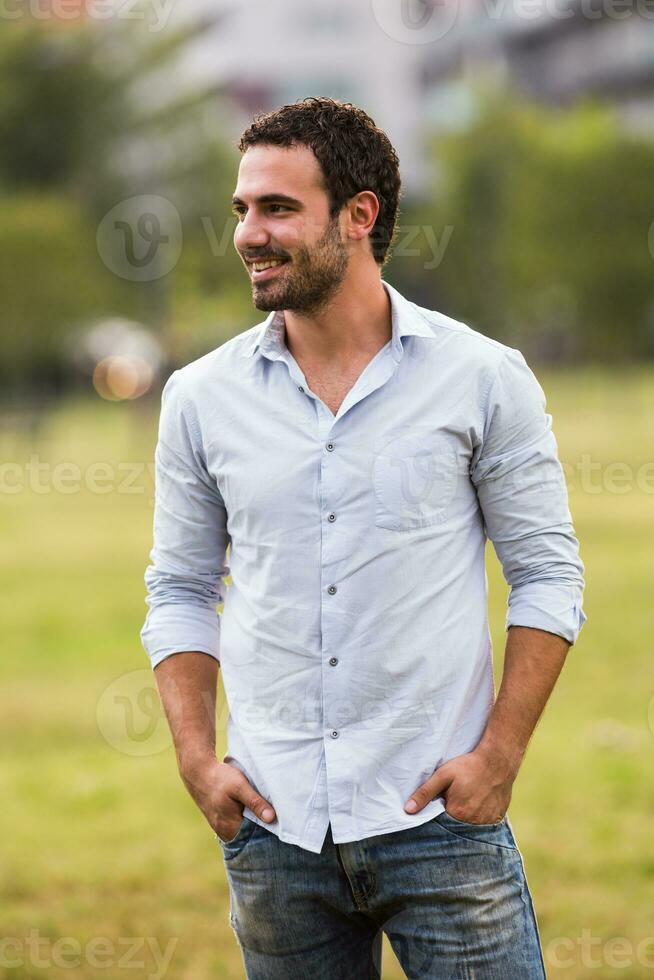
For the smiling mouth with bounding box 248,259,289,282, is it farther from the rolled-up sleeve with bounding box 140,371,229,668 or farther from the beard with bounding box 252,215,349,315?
the rolled-up sleeve with bounding box 140,371,229,668

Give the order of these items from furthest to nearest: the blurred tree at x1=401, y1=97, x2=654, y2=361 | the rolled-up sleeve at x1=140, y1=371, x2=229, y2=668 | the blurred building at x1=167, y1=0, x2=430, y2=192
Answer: the blurred building at x1=167, y1=0, x2=430, y2=192 → the blurred tree at x1=401, y1=97, x2=654, y2=361 → the rolled-up sleeve at x1=140, y1=371, x2=229, y2=668

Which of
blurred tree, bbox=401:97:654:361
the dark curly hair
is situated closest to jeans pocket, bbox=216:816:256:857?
the dark curly hair

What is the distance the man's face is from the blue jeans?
945mm

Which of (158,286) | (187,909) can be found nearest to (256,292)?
(187,909)

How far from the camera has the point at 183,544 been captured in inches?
107

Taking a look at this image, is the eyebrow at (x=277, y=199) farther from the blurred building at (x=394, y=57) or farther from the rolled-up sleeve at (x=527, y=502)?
the blurred building at (x=394, y=57)

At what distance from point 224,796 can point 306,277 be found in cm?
92

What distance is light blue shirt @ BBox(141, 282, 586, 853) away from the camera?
2477 millimetres

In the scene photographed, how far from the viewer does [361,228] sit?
8.39ft

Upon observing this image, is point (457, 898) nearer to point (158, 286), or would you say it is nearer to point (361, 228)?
point (361, 228)

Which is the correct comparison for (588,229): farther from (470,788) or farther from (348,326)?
(470,788)

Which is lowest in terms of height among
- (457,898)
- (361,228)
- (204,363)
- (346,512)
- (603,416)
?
(603,416)

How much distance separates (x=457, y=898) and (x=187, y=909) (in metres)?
2.98

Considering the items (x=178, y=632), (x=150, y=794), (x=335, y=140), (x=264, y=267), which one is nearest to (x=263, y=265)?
(x=264, y=267)
